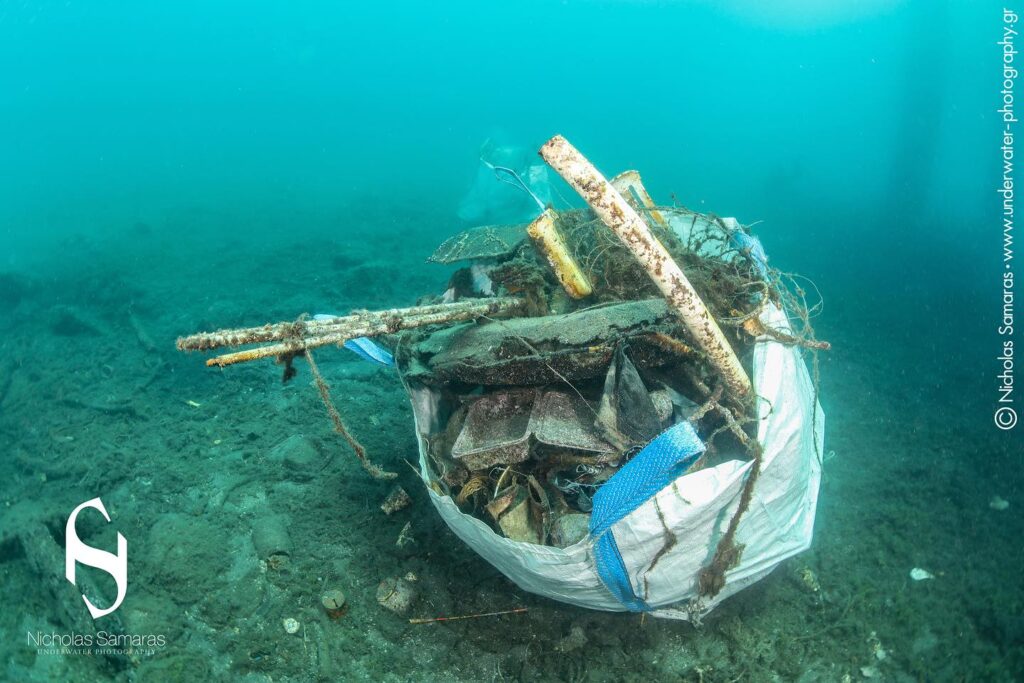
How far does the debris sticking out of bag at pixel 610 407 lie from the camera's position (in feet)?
5.39

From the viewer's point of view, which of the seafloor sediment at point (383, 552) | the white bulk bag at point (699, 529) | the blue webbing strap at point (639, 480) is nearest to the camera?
the blue webbing strap at point (639, 480)

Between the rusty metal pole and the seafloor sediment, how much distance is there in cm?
131

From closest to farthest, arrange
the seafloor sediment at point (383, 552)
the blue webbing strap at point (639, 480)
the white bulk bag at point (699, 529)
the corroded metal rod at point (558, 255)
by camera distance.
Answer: the blue webbing strap at point (639, 480) → the white bulk bag at point (699, 529) → the seafloor sediment at point (383, 552) → the corroded metal rod at point (558, 255)

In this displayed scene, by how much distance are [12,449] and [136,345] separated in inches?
75.7

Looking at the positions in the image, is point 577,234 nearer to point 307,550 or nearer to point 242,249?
point 307,550

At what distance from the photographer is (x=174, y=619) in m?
2.20

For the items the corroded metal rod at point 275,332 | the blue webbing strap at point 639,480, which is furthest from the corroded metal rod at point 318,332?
the blue webbing strap at point 639,480

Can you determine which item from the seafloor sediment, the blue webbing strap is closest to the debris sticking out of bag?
the blue webbing strap

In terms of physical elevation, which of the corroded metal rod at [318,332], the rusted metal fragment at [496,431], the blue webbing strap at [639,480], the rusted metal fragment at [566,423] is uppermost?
the corroded metal rod at [318,332]

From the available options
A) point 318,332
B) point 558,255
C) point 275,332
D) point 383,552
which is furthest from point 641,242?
point 383,552

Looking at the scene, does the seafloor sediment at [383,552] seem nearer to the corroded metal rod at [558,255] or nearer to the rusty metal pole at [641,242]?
the rusty metal pole at [641,242]

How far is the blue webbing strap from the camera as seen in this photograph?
4.94 feet

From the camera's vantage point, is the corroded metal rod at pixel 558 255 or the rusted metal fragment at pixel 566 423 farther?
the corroded metal rod at pixel 558 255

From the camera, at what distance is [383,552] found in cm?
251
